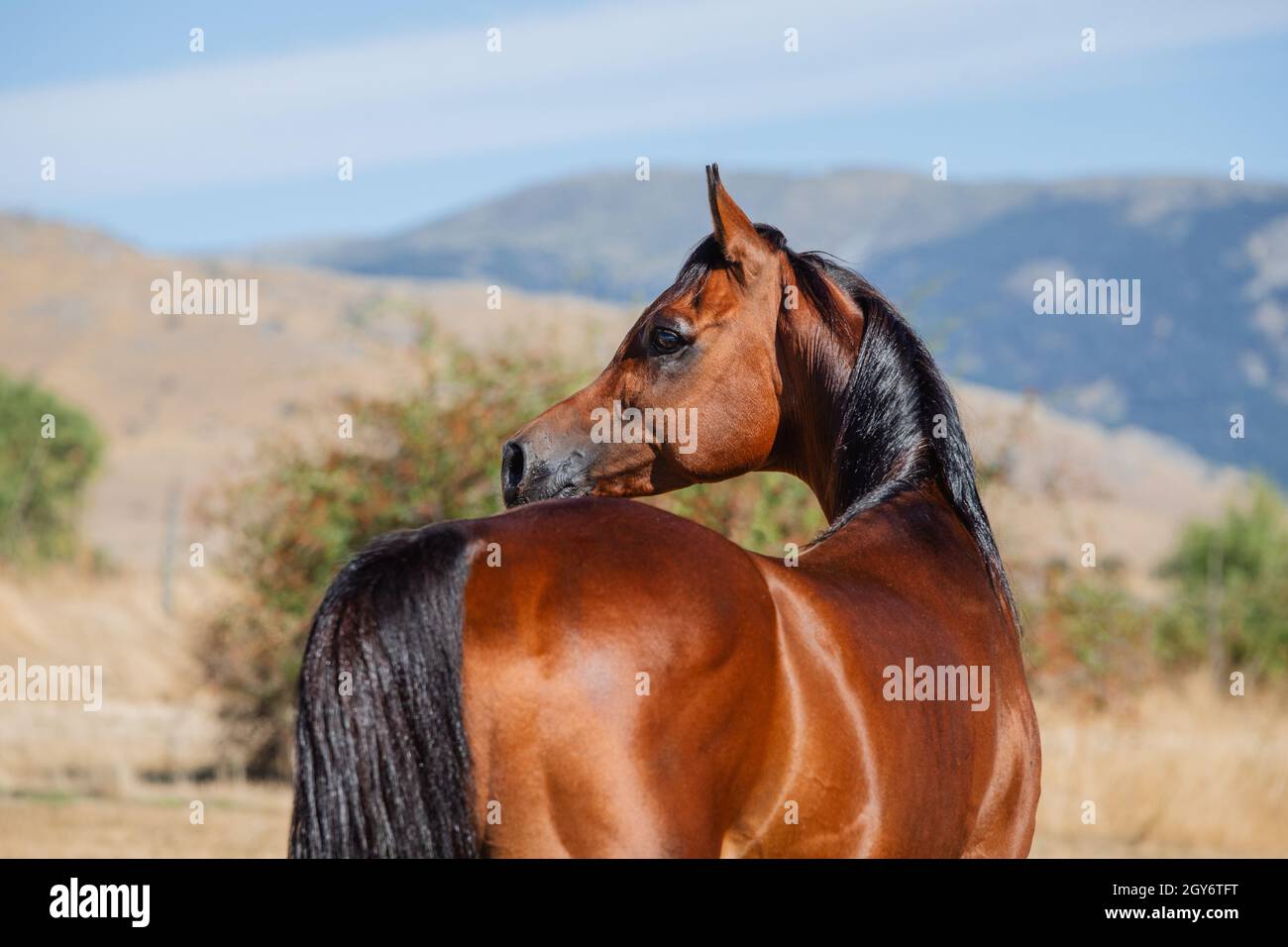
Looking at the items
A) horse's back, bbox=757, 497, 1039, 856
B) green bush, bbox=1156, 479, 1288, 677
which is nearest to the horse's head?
horse's back, bbox=757, 497, 1039, 856

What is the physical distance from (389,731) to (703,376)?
1.71 m

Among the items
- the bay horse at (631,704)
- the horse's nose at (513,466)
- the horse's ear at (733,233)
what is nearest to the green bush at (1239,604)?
the horse's ear at (733,233)

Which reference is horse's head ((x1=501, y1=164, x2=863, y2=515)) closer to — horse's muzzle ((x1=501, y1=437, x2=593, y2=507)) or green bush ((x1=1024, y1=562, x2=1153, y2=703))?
horse's muzzle ((x1=501, y1=437, x2=593, y2=507))

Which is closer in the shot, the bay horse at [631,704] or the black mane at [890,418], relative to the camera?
the bay horse at [631,704]

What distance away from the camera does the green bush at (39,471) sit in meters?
22.1

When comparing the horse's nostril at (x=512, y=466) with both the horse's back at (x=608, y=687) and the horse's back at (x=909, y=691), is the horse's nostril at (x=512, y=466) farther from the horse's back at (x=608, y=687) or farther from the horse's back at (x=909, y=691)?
the horse's back at (x=608, y=687)

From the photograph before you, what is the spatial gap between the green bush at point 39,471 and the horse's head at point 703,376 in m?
17.0

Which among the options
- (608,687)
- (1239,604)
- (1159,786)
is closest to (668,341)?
(608,687)

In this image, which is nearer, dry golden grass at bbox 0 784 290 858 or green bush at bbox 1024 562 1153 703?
dry golden grass at bbox 0 784 290 858

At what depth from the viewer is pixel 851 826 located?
2738 millimetres

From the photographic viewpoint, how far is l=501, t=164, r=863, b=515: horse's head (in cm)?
392

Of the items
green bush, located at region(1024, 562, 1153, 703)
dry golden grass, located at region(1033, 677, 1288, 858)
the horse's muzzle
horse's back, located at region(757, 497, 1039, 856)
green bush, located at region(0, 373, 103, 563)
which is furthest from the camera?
green bush, located at region(0, 373, 103, 563)

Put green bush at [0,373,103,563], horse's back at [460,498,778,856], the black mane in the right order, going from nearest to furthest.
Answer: horse's back at [460,498,778,856], the black mane, green bush at [0,373,103,563]
